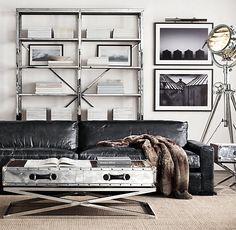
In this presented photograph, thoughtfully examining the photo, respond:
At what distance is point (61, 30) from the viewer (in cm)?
666

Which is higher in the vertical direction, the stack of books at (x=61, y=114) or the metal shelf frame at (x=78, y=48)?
the metal shelf frame at (x=78, y=48)

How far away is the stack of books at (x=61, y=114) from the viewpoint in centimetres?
663

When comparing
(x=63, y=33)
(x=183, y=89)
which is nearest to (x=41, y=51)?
(x=63, y=33)

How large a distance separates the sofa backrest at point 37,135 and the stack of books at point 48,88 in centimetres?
84

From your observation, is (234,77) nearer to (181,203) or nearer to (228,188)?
(228,188)

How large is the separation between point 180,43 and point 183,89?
0.63 metres

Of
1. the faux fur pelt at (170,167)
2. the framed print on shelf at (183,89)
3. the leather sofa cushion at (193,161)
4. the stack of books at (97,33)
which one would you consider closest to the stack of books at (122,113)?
the framed print on shelf at (183,89)

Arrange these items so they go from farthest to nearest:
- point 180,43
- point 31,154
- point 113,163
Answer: point 180,43 < point 31,154 < point 113,163

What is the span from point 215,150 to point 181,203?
102 centimetres

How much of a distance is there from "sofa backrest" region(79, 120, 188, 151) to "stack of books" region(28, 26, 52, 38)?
143 cm

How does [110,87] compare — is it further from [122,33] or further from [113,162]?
[113,162]

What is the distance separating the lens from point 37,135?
5758 millimetres

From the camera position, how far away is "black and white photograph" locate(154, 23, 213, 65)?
22.5 ft

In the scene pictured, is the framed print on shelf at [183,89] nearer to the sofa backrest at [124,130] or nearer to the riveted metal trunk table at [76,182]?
the sofa backrest at [124,130]
